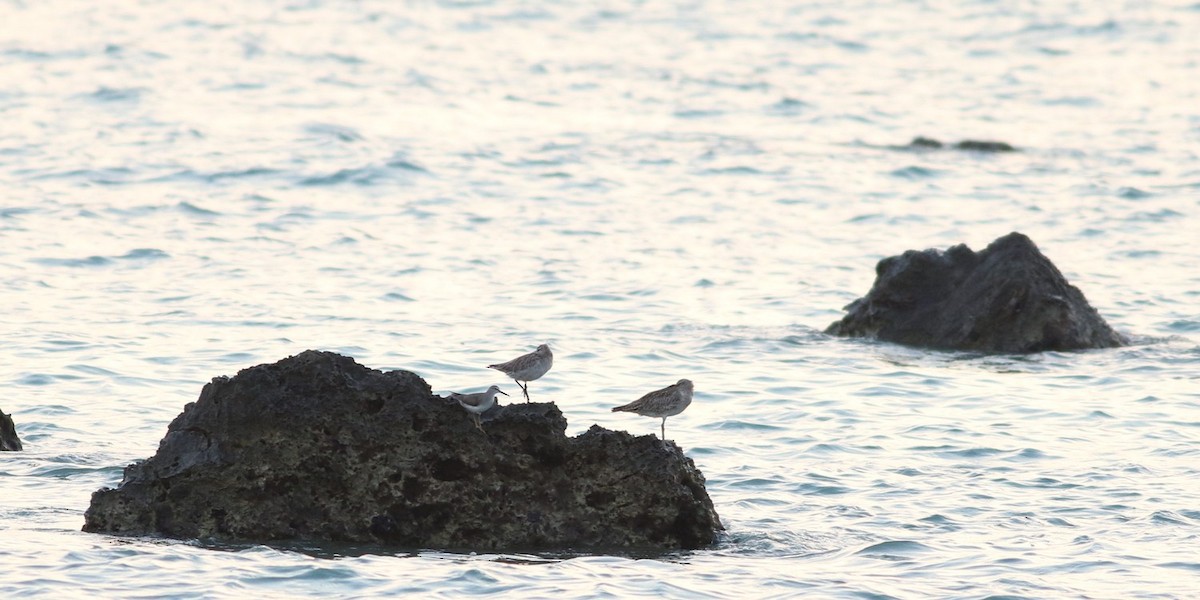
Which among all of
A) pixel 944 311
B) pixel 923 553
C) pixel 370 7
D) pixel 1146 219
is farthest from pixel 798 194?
pixel 370 7

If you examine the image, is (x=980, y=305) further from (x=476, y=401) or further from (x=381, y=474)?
(x=381, y=474)

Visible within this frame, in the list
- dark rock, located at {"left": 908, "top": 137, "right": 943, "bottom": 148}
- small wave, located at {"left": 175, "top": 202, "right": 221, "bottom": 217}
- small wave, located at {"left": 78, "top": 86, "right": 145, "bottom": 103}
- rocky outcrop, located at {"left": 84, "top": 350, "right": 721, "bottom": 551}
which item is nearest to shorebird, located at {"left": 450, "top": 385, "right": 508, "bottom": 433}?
rocky outcrop, located at {"left": 84, "top": 350, "right": 721, "bottom": 551}

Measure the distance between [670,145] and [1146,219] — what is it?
8.36 meters

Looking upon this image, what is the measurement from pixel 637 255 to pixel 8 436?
34.0ft

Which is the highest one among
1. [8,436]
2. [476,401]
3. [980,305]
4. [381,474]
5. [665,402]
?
[476,401]

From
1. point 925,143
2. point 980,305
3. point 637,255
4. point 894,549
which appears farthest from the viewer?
point 925,143

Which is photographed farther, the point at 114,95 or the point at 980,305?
the point at 114,95

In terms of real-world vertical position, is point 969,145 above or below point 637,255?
above

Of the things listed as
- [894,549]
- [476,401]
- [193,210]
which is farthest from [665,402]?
[193,210]

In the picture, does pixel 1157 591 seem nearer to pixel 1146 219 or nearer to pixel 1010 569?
pixel 1010 569

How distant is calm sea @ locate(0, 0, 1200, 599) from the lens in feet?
32.6

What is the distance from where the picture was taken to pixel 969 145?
2938cm

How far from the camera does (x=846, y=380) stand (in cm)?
1477

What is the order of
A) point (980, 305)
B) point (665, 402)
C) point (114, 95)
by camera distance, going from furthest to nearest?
point (114, 95), point (980, 305), point (665, 402)
